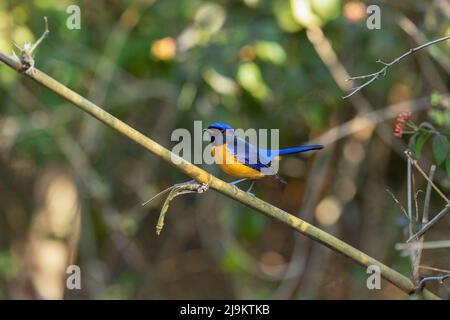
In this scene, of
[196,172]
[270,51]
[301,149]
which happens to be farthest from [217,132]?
[196,172]

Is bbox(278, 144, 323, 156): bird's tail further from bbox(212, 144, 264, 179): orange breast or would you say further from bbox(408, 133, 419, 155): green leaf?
bbox(408, 133, 419, 155): green leaf

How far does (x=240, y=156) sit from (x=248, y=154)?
0.06 meters

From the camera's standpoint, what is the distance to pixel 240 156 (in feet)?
12.8

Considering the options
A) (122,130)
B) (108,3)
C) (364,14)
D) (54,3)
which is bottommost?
(122,130)

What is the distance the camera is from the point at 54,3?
18.2 feet

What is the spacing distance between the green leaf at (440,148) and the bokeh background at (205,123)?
37.7 inches

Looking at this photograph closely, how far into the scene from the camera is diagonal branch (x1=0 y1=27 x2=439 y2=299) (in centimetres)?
248

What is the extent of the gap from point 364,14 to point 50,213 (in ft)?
11.6

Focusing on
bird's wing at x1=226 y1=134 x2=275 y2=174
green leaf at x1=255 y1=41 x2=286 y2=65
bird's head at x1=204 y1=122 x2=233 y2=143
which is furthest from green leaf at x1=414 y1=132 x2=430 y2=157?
green leaf at x1=255 y1=41 x2=286 y2=65

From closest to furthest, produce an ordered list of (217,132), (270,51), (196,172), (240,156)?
(196,172)
(240,156)
(217,132)
(270,51)

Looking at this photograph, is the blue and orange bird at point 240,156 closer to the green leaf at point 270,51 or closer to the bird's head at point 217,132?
the bird's head at point 217,132

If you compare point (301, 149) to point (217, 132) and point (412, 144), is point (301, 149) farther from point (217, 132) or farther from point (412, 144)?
point (412, 144)
